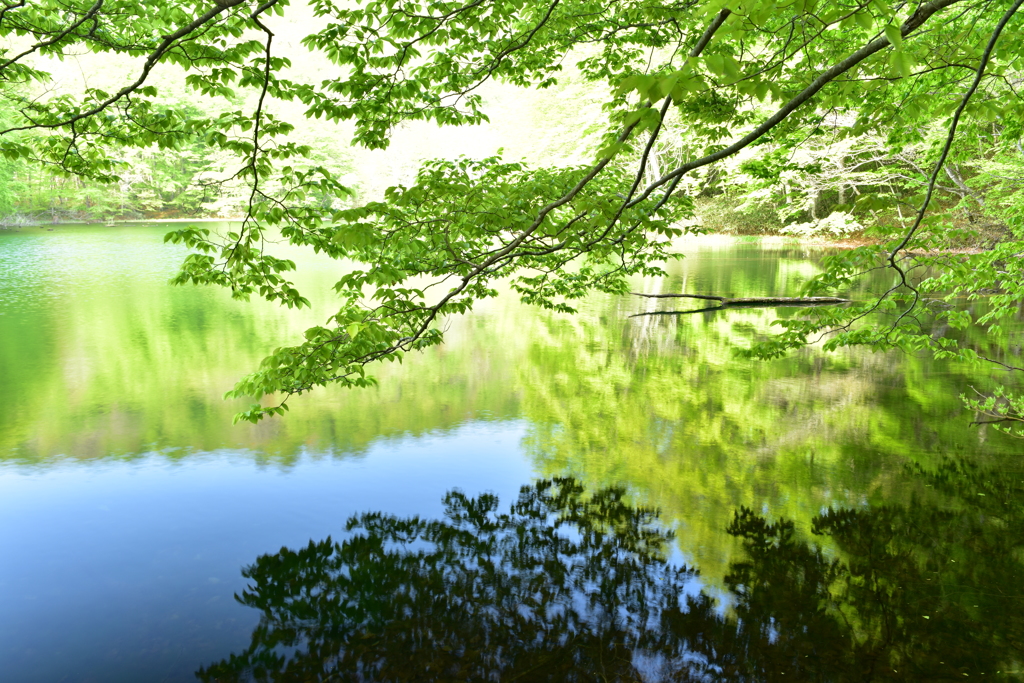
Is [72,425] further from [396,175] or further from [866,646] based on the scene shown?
[396,175]

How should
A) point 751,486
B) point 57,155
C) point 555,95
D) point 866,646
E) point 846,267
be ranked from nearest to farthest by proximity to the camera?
point 866,646
point 57,155
point 846,267
point 751,486
point 555,95

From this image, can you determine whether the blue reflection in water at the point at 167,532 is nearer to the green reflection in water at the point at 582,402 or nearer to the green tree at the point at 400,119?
the green reflection in water at the point at 582,402

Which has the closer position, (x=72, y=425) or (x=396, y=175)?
(x=72, y=425)

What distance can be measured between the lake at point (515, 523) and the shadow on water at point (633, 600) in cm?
2

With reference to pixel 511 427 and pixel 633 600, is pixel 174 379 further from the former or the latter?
pixel 633 600

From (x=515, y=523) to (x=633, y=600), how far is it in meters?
1.43

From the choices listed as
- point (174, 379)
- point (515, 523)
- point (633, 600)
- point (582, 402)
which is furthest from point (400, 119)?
point (174, 379)

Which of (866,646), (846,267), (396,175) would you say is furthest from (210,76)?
(396,175)

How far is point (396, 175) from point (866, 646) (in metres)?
39.8

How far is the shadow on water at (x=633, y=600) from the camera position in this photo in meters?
3.77

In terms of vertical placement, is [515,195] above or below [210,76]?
below

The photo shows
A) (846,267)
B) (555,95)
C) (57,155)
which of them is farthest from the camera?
(555,95)

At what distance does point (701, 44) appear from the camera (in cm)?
192

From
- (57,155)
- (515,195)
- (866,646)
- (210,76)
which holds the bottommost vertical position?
(866,646)
